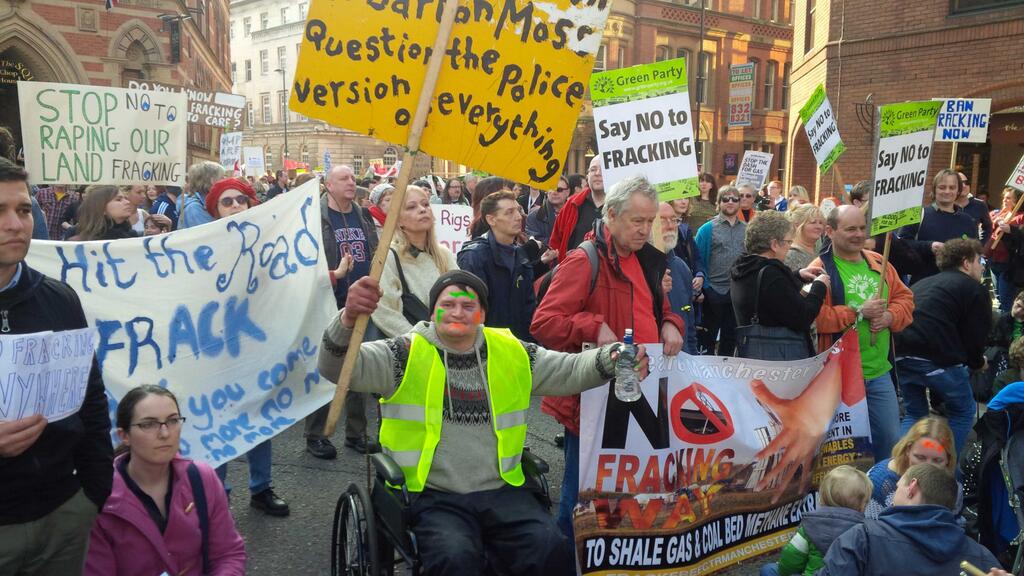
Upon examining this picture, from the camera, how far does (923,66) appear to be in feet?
50.1

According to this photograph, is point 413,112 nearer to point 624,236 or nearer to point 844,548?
point 624,236

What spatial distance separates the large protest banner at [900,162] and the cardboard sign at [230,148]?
38.2ft

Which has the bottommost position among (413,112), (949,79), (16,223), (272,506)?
(272,506)

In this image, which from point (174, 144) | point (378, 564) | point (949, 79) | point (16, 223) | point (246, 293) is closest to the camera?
point (16, 223)

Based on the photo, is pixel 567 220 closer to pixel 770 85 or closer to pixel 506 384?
pixel 506 384

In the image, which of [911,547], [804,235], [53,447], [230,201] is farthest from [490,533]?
[804,235]

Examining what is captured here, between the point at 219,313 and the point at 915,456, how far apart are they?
11.7 feet

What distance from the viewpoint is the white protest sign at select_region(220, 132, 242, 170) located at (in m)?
14.6

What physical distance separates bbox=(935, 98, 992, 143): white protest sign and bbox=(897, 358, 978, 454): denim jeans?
5.46 metres

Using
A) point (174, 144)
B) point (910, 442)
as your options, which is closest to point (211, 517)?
point (910, 442)

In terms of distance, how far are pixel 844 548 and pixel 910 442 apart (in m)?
1.26

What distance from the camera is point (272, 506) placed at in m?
5.00

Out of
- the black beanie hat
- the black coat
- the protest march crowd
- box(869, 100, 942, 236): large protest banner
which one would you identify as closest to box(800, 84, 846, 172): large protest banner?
the protest march crowd

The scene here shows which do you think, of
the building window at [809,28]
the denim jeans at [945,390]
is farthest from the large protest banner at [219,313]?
the building window at [809,28]
